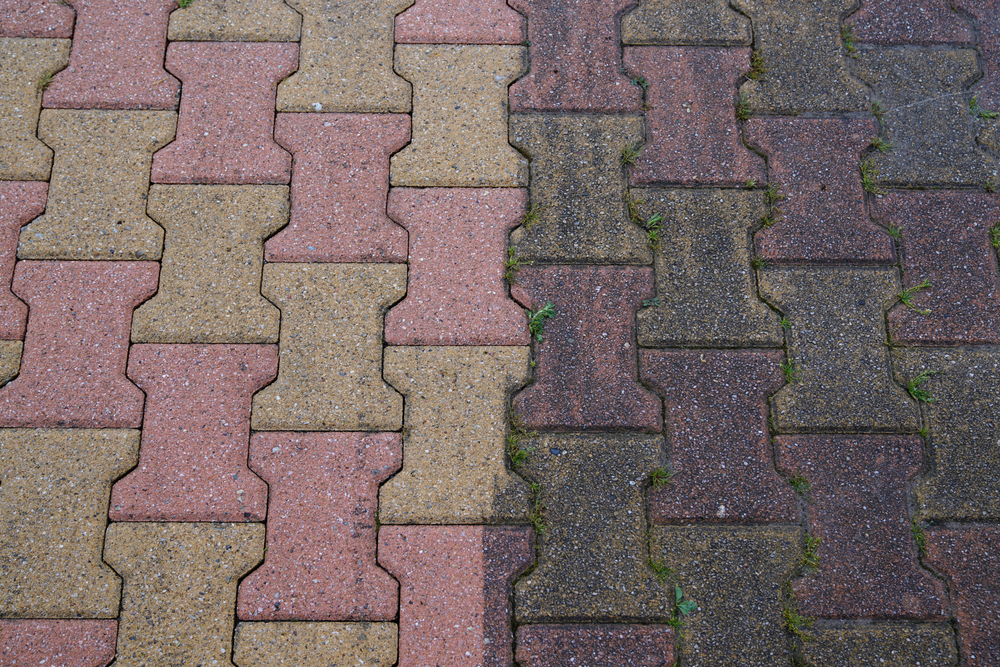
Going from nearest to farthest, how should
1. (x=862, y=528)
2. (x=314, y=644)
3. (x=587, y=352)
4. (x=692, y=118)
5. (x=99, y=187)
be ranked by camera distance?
(x=314, y=644) < (x=862, y=528) < (x=587, y=352) < (x=99, y=187) < (x=692, y=118)

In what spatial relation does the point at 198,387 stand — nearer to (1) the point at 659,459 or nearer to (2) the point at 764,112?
(1) the point at 659,459

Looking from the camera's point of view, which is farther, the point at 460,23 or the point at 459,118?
the point at 460,23

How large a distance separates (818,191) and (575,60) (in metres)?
0.90

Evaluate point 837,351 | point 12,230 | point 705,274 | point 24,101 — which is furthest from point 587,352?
point 24,101

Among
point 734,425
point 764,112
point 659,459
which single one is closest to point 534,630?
point 659,459

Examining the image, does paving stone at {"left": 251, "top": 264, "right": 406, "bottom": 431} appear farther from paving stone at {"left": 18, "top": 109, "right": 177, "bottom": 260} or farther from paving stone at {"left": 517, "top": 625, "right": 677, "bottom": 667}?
paving stone at {"left": 517, "top": 625, "right": 677, "bottom": 667}

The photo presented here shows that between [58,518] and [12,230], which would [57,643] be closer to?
[58,518]

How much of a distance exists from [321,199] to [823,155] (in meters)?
1.62

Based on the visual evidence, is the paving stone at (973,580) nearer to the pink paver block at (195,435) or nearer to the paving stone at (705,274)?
the paving stone at (705,274)

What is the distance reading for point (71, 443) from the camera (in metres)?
2.13

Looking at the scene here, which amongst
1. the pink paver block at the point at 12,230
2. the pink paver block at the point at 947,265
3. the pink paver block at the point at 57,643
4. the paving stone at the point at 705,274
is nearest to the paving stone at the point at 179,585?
the pink paver block at the point at 57,643

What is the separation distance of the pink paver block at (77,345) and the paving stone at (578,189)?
120 centimetres

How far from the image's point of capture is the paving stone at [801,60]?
2.49 meters

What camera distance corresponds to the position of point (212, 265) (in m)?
2.27
